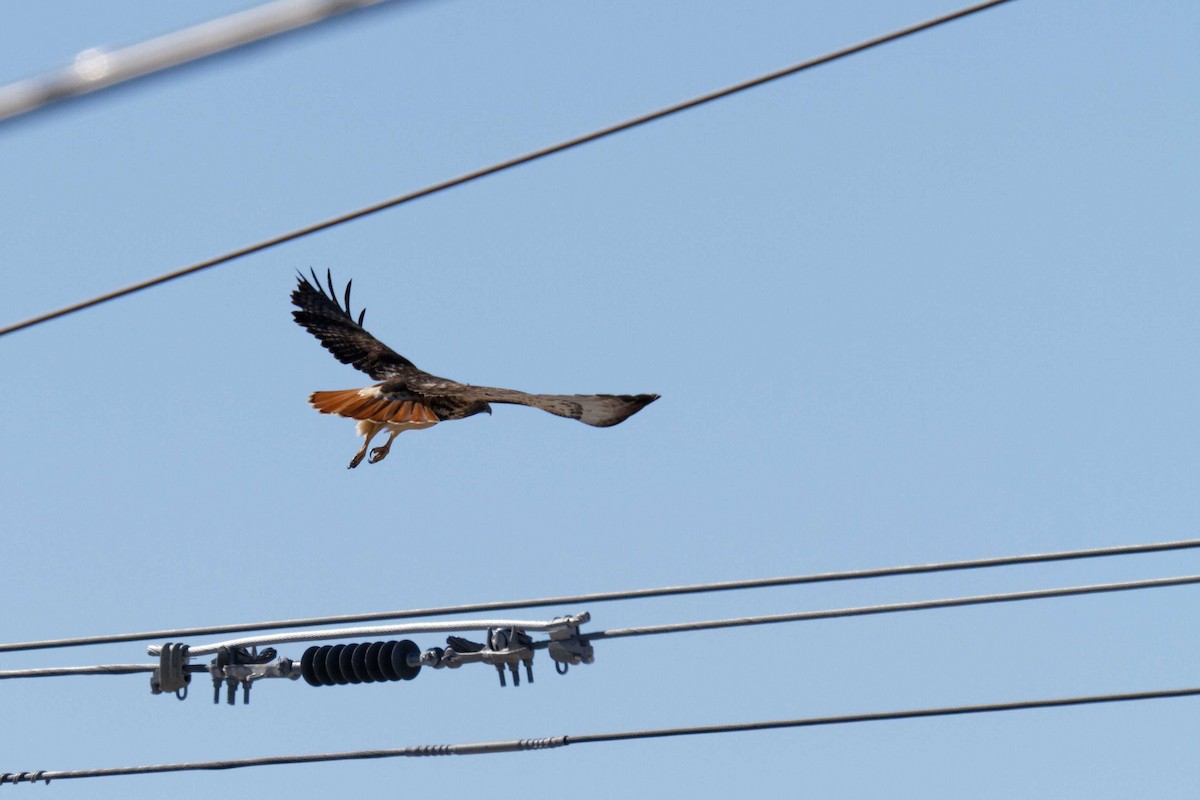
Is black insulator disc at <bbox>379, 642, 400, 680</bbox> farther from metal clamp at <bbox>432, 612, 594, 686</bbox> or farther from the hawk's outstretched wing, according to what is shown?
the hawk's outstretched wing

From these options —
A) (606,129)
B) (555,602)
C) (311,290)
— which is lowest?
(555,602)

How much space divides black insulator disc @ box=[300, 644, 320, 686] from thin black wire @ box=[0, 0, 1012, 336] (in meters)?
4.30

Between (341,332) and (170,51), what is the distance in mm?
13316

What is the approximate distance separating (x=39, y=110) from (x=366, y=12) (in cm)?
73

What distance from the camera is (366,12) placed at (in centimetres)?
400

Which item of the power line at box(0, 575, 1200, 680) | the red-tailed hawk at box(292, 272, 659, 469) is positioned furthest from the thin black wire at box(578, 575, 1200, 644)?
the red-tailed hawk at box(292, 272, 659, 469)

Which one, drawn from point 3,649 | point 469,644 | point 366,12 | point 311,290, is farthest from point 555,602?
point 311,290

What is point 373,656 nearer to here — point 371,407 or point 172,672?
point 172,672

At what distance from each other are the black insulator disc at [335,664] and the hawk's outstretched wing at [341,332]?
4.72 meters

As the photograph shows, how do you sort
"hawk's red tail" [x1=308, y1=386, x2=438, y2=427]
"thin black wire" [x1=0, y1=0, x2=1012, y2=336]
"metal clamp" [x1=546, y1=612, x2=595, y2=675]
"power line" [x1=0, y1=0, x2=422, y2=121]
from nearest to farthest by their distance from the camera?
1. "power line" [x1=0, y1=0, x2=422, y2=121]
2. "thin black wire" [x1=0, y1=0, x2=1012, y2=336]
3. "metal clamp" [x1=546, y1=612, x2=595, y2=675]
4. "hawk's red tail" [x1=308, y1=386, x2=438, y2=427]

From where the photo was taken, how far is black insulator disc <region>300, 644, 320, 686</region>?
Answer: 1206 centimetres

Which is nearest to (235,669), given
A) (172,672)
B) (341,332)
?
(172,672)

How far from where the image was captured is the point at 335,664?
39.4ft

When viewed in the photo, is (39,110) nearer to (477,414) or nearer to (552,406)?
(552,406)
